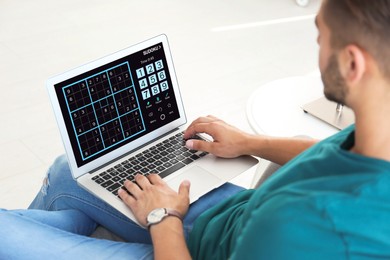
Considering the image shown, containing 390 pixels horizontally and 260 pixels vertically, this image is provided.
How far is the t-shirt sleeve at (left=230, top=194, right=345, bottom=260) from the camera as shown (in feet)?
2.87

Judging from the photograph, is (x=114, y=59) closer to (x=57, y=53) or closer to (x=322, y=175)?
(x=322, y=175)

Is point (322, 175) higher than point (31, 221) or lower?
higher

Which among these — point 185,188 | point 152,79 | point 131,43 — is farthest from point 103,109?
point 131,43

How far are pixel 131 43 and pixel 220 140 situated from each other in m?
1.86

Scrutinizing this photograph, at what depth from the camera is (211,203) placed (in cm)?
136

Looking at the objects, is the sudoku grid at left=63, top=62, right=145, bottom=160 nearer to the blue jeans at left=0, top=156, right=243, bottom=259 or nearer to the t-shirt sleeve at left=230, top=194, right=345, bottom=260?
the blue jeans at left=0, top=156, right=243, bottom=259

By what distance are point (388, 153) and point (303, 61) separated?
2.20 metres

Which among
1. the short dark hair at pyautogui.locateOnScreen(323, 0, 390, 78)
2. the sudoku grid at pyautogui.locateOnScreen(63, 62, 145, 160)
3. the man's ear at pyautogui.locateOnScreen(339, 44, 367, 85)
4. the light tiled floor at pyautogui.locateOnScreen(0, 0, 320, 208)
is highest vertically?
the short dark hair at pyautogui.locateOnScreen(323, 0, 390, 78)

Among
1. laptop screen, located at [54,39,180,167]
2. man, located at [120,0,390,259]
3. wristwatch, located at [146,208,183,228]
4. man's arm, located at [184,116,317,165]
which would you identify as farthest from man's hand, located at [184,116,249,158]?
man, located at [120,0,390,259]

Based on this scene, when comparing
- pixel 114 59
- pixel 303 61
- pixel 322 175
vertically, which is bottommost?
pixel 303 61

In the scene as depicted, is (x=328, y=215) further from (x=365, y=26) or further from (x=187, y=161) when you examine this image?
(x=187, y=161)

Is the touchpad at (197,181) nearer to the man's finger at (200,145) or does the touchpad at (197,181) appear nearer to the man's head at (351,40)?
the man's finger at (200,145)

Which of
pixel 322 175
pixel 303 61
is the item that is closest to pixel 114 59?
pixel 322 175

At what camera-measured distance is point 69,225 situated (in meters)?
1.39
